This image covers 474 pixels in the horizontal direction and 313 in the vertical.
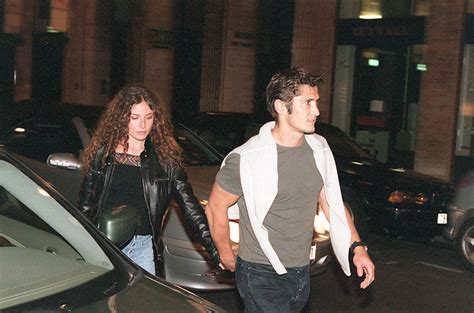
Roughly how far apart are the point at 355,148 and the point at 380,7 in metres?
6.45

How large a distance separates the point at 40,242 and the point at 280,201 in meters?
1.18

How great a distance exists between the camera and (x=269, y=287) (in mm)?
3816

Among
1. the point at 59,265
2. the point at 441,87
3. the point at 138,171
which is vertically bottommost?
the point at 59,265

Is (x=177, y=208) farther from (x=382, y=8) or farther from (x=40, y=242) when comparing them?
(x=382, y=8)

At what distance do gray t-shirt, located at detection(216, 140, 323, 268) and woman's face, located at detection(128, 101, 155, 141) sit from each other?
687 millimetres

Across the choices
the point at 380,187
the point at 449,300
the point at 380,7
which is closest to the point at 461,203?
the point at 380,187

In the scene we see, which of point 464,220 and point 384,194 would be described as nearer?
point 464,220

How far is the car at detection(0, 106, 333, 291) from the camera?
20.1 ft

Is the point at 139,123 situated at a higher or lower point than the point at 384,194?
higher

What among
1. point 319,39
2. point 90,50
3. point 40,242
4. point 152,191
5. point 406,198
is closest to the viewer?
point 40,242

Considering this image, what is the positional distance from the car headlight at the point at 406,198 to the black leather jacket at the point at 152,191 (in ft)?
18.5

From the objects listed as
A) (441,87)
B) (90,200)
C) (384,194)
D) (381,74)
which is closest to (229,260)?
(90,200)

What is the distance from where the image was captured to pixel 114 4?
20.2 metres

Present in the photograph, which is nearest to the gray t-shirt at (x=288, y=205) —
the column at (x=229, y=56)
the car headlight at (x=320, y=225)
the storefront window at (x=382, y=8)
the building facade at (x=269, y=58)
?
the car headlight at (x=320, y=225)
